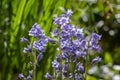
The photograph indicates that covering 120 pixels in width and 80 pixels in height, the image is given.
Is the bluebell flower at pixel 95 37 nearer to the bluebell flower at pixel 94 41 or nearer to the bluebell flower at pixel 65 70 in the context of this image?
the bluebell flower at pixel 94 41

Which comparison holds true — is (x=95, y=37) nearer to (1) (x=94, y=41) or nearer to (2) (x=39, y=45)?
(1) (x=94, y=41)

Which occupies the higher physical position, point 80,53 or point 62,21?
point 62,21

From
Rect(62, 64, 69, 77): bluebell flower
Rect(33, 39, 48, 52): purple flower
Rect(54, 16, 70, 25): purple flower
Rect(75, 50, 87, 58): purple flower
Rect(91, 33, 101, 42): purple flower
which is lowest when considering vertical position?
Rect(62, 64, 69, 77): bluebell flower

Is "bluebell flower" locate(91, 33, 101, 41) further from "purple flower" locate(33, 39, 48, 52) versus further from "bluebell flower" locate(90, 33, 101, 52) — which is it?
"purple flower" locate(33, 39, 48, 52)

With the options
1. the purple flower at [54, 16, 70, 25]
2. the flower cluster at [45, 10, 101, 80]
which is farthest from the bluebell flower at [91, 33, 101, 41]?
the purple flower at [54, 16, 70, 25]

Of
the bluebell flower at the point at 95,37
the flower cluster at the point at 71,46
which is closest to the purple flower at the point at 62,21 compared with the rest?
the flower cluster at the point at 71,46

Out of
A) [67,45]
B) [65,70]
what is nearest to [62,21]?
[67,45]

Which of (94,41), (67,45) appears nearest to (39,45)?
(67,45)

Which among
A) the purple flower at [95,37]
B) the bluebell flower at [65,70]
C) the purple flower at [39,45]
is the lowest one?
the bluebell flower at [65,70]

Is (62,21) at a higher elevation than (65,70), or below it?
higher

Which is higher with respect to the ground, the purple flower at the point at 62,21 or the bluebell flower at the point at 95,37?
the purple flower at the point at 62,21

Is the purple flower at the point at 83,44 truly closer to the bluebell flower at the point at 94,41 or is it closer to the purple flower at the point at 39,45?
the bluebell flower at the point at 94,41

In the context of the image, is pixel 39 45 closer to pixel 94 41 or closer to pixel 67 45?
pixel 67 45
